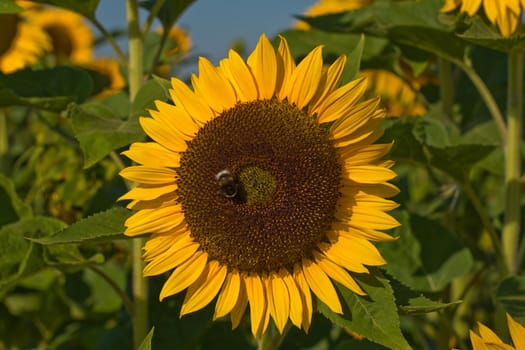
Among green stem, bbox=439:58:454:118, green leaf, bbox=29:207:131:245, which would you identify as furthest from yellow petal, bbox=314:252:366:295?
green stem, bbox=439:58:454:118

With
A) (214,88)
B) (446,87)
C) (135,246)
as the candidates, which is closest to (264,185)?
(214,88)

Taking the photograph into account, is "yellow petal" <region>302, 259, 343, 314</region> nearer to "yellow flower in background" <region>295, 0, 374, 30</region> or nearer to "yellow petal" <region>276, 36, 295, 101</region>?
"yellow petal" <region>276, 36, 295, 101</region>

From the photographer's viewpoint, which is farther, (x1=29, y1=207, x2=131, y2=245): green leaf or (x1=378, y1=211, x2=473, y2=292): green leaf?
(x1=378, y1=211, x2=473, y2=292): green leaf

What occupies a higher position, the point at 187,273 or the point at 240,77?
the point at 240,77

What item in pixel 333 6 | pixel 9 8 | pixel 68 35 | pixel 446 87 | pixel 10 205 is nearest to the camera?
pixel 9 8

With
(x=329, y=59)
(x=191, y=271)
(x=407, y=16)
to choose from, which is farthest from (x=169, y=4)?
(x=191, y=271)

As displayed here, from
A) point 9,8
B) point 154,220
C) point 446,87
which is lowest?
point 446,87

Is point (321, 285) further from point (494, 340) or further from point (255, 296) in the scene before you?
point (494, 340)
